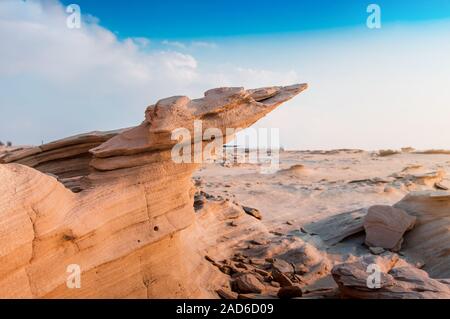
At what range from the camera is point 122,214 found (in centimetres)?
455

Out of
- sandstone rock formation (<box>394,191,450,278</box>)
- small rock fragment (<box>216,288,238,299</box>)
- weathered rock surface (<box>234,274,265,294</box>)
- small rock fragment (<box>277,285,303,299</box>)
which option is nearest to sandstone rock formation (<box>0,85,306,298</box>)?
small rock fragment (<box>216,288,238,299</box>)

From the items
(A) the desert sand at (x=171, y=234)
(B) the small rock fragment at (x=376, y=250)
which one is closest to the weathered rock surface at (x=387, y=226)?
(A) the desert sand at (x=171, y=234)

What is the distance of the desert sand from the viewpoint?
12.4 feet

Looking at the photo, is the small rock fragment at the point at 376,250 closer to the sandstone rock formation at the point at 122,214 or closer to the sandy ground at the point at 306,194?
the sandy ground at the point at 306,194

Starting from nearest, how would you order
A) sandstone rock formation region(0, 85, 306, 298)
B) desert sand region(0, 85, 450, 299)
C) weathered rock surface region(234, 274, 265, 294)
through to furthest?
sandstone rock formation region(0, 85, 306, 298)
desert sand region(0, 85, 450, 299)
weathered rock surface region(234, 274, 265, 294)

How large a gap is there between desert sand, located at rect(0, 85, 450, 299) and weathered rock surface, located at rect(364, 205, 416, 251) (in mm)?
19

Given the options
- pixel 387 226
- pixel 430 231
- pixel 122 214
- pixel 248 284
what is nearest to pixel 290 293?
pixel 248 284

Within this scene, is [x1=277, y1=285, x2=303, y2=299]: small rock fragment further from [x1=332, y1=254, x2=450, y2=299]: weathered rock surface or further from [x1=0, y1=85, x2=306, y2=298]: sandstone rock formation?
[x1=0, y1=85, x2=306, y2=298]: sandstone rock formation

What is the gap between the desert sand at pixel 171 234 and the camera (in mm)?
3783

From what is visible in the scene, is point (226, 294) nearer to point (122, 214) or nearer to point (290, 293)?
point (290, 293)

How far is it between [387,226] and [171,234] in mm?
4552

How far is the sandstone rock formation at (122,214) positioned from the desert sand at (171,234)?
12mm
